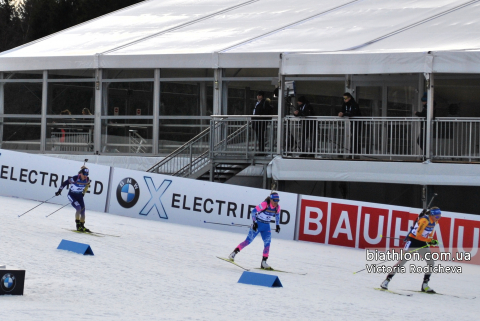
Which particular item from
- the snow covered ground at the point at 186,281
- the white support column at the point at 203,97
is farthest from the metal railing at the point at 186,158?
the snow covered ground at the point at 186,281

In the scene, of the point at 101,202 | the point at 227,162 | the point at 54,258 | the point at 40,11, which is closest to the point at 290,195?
the point at 227,162

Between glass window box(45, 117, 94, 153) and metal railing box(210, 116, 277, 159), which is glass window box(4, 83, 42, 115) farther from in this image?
metal railing box(210, 116, 277, 159)

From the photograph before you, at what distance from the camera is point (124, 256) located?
15891 mm

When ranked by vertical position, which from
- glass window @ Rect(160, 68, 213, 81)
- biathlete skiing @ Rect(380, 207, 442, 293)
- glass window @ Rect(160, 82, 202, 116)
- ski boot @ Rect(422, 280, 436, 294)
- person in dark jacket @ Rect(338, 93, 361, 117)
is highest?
glass window @ Rect(160, 68, 213, 81)

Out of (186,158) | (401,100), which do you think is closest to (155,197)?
(186,158)

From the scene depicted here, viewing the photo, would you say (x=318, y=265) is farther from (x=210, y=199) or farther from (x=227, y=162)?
(x=227, y=162)

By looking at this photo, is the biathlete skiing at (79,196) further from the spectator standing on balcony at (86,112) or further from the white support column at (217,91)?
the spectator standing on balcony at (86,112)

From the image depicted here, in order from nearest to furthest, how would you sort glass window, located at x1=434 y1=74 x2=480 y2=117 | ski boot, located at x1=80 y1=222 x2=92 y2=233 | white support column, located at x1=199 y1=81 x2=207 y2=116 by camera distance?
ski boot, located at x1=80 y1=222 x2=92 y2=233
glass window, located at x1=434 y1=74 x2=480 y2=117
white support column, located at x1=199 y1=81 x2=207 y2=116

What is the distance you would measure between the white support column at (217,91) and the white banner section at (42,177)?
5.12 metres

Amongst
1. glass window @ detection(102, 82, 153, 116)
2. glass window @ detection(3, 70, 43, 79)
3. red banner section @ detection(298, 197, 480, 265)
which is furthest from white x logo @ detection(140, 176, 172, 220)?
glass window @ detection(3, 70, 43, 79)

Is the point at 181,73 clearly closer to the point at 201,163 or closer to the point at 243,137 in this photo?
the point at 201,163

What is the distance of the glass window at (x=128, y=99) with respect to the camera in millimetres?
27547

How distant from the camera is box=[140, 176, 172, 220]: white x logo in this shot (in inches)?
864

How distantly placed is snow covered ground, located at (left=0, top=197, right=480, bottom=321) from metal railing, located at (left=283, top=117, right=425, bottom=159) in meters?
3.01
